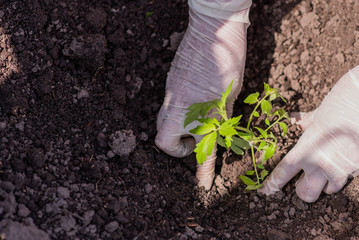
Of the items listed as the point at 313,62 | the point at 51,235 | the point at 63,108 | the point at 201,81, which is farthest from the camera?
the point at 313,62

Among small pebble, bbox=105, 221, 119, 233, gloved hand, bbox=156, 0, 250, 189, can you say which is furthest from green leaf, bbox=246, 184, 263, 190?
small pebble, bbox=105, 221, 119, 233

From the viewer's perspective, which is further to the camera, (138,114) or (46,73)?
(138,114)

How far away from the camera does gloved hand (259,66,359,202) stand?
2408mm

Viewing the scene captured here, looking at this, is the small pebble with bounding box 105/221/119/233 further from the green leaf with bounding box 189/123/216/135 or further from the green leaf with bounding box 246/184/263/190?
the green leaf with bounding box 246/184/263/190

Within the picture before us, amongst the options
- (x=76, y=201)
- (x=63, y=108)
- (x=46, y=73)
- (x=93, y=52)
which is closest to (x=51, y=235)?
(x=76, y=201)

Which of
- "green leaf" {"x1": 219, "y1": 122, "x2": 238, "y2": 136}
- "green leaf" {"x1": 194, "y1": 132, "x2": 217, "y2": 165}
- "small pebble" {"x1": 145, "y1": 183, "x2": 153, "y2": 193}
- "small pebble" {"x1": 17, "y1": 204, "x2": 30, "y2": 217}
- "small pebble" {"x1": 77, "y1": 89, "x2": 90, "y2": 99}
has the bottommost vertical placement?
"small pebble" {"x1": 145, "y1": 183, "x2": 153, "y2": 193}

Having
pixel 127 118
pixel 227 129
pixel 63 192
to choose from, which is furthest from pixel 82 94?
pixel 227 129

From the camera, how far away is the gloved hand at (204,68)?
263 cm

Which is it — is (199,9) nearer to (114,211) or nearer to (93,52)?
(93,52)

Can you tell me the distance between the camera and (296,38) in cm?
300

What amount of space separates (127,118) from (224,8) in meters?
0.98

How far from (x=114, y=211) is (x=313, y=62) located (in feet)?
6.02

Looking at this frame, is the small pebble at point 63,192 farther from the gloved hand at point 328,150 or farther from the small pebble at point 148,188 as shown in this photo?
the gloved hand at point 328,150

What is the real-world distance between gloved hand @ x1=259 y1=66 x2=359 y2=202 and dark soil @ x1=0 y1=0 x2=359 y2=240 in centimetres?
11
